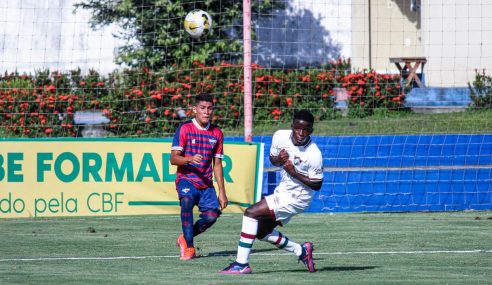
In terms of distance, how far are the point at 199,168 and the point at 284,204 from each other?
6.19 feet

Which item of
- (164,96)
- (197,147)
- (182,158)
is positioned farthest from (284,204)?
(164,96)

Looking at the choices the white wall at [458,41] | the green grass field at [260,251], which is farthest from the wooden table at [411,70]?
the green grass field at [260,251]

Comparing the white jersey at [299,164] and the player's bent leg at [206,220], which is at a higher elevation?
the white jersey at [299,164]

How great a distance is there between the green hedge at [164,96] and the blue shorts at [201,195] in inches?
326

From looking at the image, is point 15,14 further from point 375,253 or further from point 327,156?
point 375,253

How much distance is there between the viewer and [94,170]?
641 inches

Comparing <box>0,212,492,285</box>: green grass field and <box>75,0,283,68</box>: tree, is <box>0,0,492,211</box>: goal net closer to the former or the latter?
<box>75,0,283,68</box>: tree

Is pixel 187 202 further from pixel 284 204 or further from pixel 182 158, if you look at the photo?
pixel 284 204

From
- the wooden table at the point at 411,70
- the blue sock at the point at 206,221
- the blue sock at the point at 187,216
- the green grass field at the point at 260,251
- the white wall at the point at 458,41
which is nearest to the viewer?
the green grass field at the point at 260,251

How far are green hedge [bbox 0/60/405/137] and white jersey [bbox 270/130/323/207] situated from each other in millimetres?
10074

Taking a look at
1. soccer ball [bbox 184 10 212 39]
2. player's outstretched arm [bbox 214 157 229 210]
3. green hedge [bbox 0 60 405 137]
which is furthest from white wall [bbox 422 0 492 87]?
player's outstretched arm [bbox 214 157 229 210]

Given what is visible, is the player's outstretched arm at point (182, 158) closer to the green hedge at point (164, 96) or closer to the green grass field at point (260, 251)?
the green grass field at point (260, 251)

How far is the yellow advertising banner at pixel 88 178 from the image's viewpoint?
16.1 m

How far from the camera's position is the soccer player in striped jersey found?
36.1 feet
